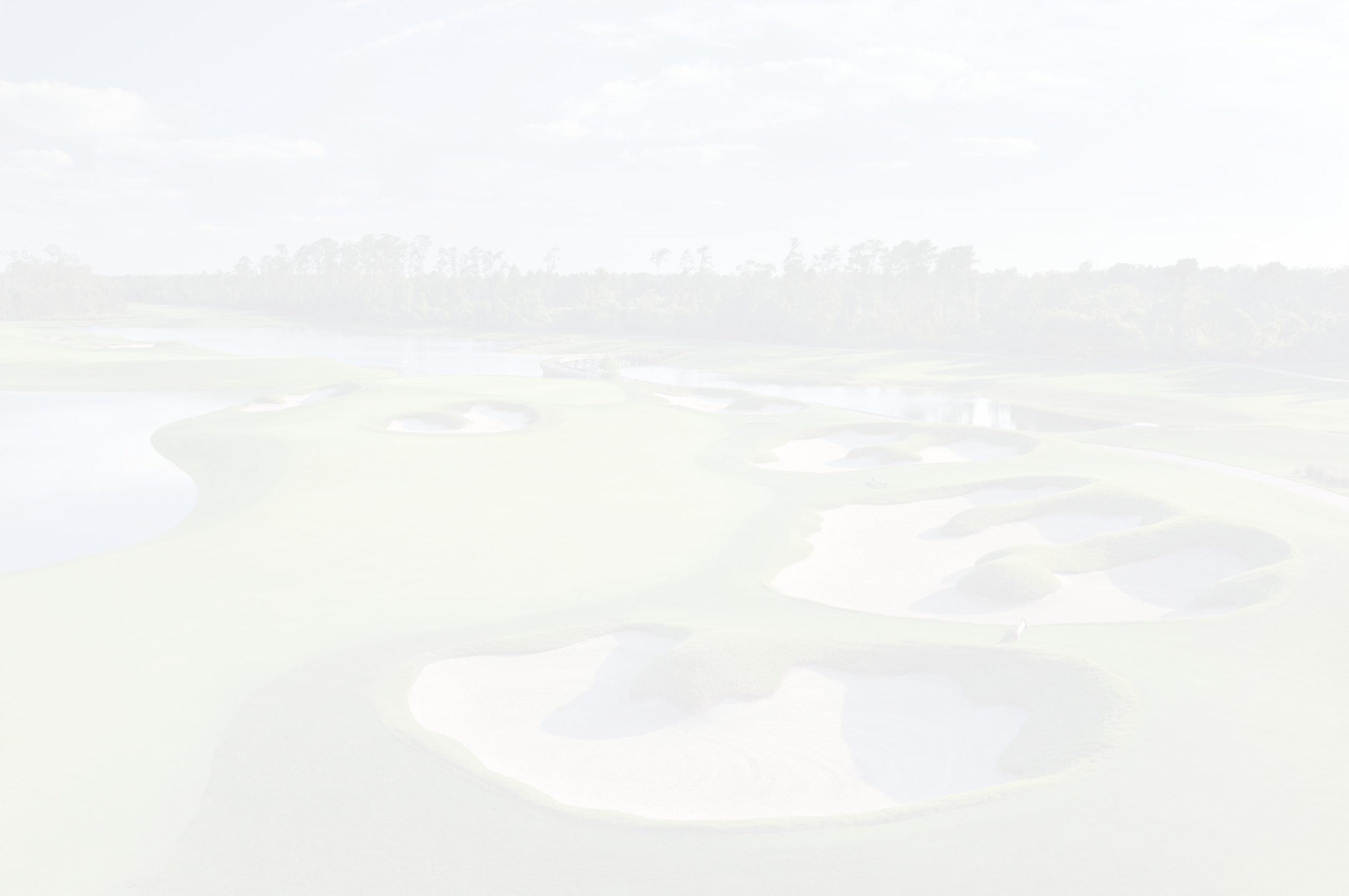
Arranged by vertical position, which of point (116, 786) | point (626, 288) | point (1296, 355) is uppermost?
point (626, 288)

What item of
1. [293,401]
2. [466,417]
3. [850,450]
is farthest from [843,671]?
[293,401]

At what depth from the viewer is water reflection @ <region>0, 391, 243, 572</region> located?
2309 cm

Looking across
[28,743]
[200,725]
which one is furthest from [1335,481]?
[28,743]

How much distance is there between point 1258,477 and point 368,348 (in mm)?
→ 97296

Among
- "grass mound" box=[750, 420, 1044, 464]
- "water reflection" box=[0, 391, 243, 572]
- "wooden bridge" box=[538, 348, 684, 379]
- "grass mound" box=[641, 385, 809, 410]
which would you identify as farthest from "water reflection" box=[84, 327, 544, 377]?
"grass mound" box=[750, 420, 1044, 464]

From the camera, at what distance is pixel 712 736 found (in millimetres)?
12469

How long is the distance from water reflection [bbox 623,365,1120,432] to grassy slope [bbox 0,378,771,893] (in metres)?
25.2

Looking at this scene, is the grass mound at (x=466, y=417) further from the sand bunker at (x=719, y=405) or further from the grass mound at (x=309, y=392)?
the grass mound at (x=309, y=392)

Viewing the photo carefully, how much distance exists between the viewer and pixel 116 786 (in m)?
10.4

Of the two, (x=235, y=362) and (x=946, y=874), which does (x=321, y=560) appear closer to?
(x=946, y=874)

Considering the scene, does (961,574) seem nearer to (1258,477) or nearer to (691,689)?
(691,689)

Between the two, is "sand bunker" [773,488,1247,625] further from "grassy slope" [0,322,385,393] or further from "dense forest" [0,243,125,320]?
"dense forest" [0,243,125,320]

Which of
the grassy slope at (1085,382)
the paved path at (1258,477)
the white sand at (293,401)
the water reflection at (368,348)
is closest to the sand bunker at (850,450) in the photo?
the paved path at (1258,477)

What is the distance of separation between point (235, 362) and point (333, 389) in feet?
50.7
